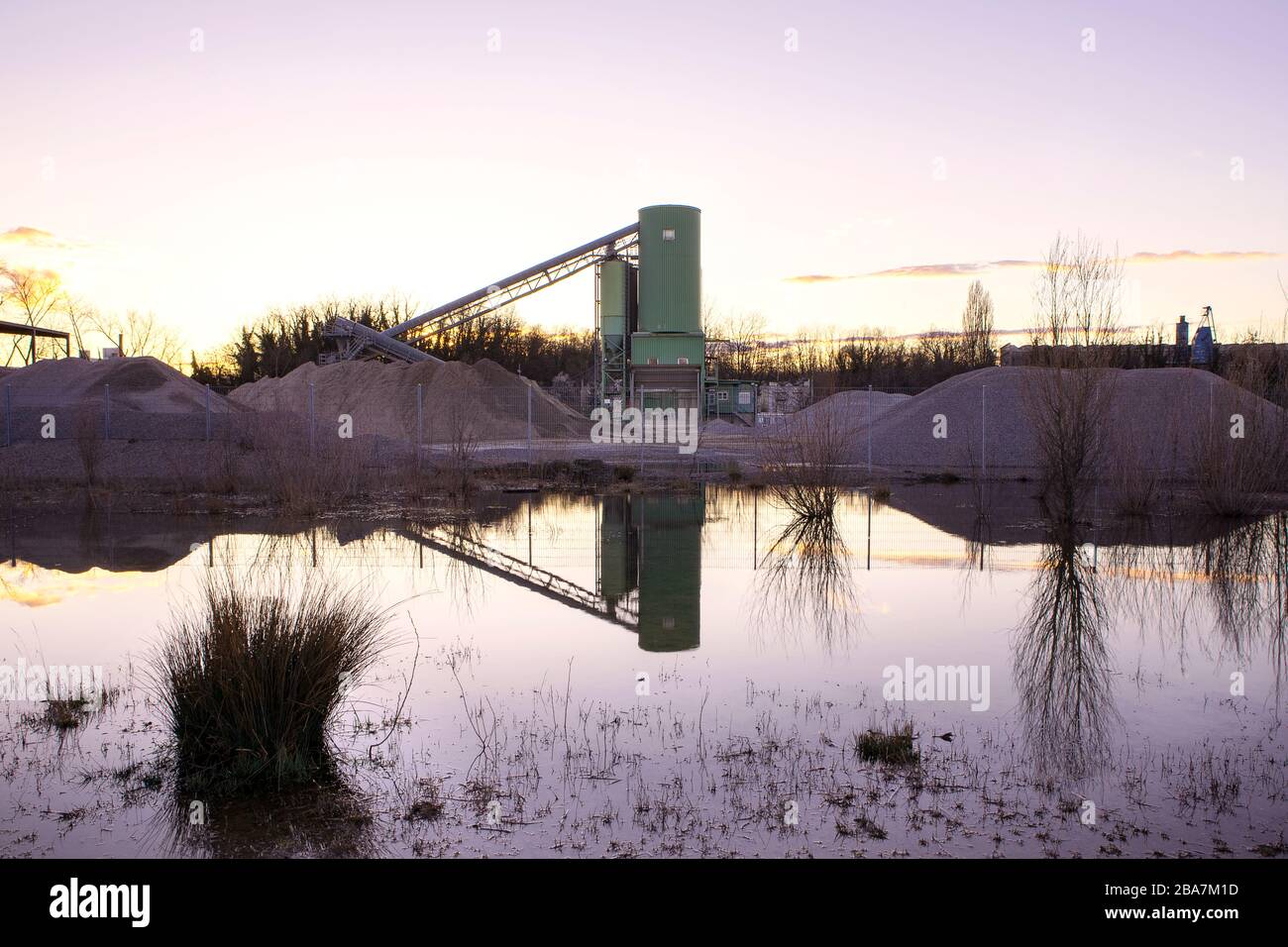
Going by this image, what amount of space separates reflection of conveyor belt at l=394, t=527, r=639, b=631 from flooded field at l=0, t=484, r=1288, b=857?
0.07 m

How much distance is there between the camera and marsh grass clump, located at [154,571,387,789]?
5.38m

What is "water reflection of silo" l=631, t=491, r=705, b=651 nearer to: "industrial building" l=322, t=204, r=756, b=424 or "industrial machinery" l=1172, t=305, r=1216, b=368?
"industrial building" l=322, t=204, r=756, b=424

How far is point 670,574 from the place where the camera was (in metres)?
12.4

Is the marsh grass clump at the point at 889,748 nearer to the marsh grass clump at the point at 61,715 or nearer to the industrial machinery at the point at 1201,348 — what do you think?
the marsh grass clump at the point at 61,715

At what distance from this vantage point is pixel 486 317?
6712 cm

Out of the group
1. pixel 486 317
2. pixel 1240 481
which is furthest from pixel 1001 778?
pixel 486 317

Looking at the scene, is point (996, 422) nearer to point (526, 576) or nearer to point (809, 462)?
point (809, 462)

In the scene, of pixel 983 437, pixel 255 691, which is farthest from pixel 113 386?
pixel 255 691

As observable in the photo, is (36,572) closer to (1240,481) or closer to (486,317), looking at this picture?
(1240,481)

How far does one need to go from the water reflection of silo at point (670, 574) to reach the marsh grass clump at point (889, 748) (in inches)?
108

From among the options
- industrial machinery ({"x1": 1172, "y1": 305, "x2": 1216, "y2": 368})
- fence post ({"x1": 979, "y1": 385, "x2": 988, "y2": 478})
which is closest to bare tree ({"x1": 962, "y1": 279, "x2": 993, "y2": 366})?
industrial machinery ({"x1": 1172, "y1": 305, "x2": 1216, "y2": 368})

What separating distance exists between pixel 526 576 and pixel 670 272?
30225 mm

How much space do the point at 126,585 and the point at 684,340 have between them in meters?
30.9
